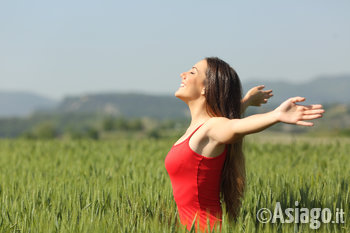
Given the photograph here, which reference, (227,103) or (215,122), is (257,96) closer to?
(227,103)

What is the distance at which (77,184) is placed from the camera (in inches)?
163

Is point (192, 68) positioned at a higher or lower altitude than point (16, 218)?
higher

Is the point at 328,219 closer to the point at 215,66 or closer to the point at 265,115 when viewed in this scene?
the point at 265,115

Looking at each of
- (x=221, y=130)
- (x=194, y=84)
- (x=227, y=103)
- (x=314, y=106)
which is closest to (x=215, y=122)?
(x=221, y=130)

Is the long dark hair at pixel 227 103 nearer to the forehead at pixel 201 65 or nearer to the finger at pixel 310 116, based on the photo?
the forehead at pixel 201 65

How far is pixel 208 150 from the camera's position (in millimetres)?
2635

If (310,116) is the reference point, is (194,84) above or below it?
above

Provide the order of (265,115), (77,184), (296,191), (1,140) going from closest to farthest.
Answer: (265,115) < (296,191) < (77,184) < (1,140)

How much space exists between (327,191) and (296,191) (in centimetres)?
39

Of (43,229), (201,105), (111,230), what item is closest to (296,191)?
(201,105)

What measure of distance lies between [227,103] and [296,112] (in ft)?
1.75

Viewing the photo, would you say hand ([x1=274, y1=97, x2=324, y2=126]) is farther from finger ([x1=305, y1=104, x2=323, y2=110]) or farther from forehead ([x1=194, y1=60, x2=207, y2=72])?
forehead ([x1=194, y1=60, x2=207, y2=72])

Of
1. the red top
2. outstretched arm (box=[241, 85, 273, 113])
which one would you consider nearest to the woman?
the red top

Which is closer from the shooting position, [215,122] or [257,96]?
[215,122]
